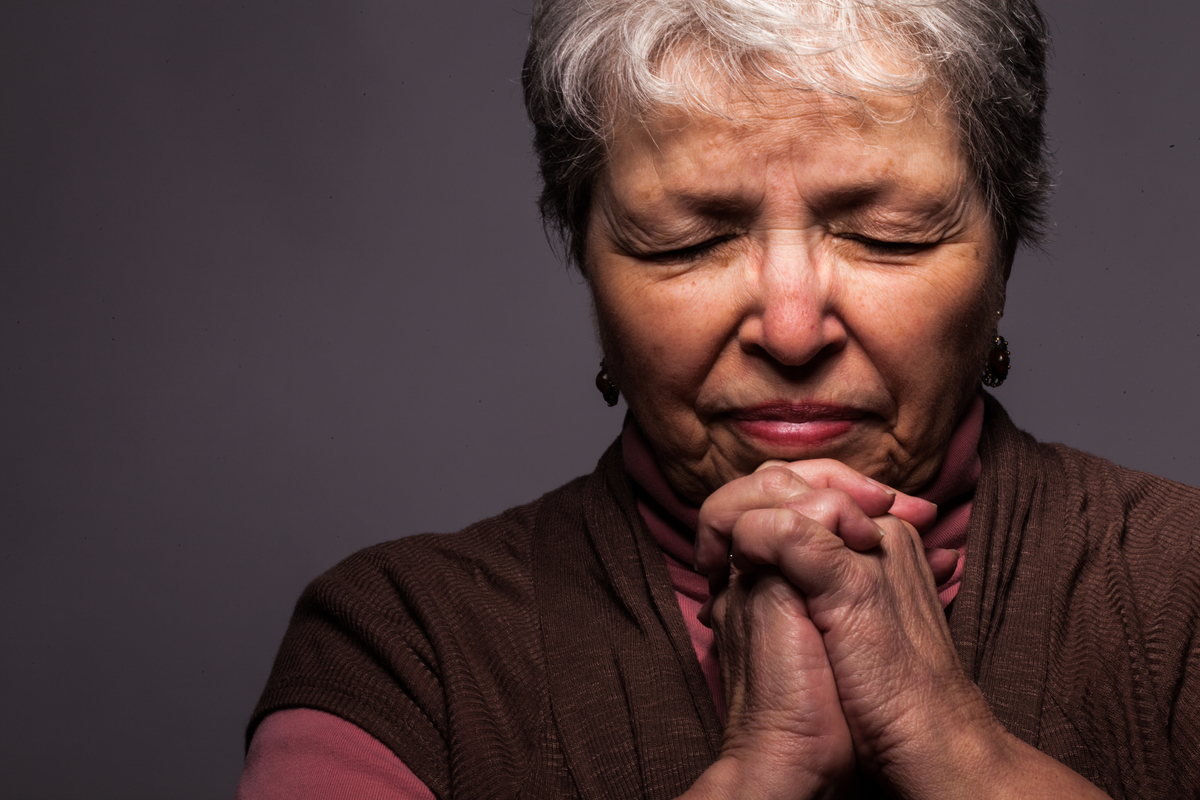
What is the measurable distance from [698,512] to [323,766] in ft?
1.97

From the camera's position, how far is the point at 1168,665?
1534mm

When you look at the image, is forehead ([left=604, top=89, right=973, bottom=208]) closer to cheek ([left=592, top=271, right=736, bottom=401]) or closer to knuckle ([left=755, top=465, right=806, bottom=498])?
cheek ([left=592, top=271, right=736, bottom=401])

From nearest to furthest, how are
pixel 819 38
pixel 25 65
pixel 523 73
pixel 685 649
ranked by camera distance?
1. pixel 819 38
2. pixel 685 649
3. pixel 523 73
4. pixel 25 65

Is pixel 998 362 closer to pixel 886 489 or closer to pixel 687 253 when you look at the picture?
pixel 886 489

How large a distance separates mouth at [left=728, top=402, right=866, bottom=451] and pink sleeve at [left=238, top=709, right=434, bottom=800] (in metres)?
0.63

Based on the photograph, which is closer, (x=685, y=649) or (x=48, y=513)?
(x=685, y=649)

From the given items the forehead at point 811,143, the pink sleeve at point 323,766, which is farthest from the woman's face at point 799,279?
the pink sleeve at point 323,766

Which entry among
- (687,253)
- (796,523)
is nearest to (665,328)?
(687,253)

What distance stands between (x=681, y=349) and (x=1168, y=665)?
743 millimetres

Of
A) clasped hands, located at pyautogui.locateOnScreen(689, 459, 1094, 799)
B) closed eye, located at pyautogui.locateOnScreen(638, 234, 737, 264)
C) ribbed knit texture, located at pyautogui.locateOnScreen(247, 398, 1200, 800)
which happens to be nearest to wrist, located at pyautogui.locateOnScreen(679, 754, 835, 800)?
clasped hands, located at pyautogui.locateOnScreen(689, 459, 1094, 799)

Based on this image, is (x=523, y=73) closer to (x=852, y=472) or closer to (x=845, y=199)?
(x=845, y=199)

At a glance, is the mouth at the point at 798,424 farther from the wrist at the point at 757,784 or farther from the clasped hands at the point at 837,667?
the wrist at the point at 757,784

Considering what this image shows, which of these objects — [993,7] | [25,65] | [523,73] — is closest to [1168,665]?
[993,7]

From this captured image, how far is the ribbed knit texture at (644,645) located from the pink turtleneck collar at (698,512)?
3cm
